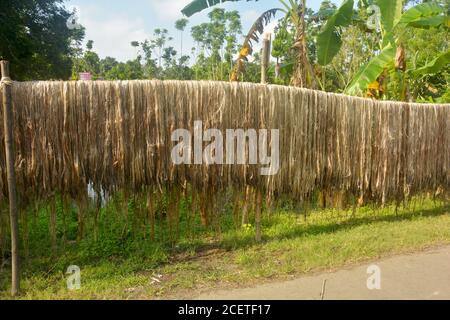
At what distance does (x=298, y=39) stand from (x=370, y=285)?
4.79 m

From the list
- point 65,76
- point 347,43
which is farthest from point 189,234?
point 347,43

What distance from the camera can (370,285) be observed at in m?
3.69

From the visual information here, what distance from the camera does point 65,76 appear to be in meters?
11.4

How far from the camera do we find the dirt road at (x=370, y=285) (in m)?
3.46

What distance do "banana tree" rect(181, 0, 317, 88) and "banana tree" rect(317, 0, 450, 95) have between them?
40cm

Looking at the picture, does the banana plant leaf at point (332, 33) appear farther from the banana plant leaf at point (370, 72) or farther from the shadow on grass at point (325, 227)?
the shadow on grass at point (325, 227)

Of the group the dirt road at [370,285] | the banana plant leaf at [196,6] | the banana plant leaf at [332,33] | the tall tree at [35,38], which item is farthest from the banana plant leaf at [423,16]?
the tall tree at [35,38]

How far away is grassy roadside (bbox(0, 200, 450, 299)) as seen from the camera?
3648mm

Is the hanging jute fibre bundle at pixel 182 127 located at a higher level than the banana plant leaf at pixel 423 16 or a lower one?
lower

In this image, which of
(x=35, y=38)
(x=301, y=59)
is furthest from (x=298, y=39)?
(x=35, y=38)

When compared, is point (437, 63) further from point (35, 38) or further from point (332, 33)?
point (35, 38)

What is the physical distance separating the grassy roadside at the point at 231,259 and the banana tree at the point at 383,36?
100 inches

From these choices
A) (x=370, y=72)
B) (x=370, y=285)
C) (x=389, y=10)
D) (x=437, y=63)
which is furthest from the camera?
(x=437, y=63)

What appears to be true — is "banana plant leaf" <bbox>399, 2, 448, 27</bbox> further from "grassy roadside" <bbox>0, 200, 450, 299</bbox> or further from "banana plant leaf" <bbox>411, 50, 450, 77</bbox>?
"grassy roadside" <bbox>0, 200, 450, 299</bbox>
